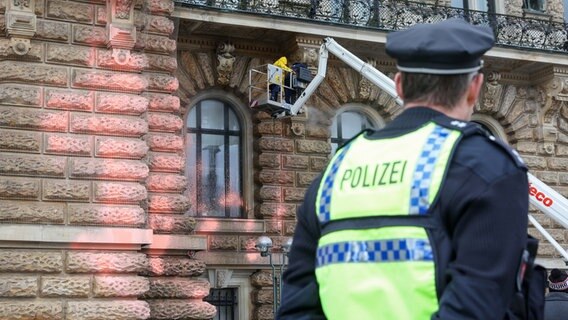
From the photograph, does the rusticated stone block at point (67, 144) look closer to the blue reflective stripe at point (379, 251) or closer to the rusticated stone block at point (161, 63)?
A: the rusticated stone block at point (161, 63)

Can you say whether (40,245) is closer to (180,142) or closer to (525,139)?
(180,142)

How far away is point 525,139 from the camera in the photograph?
62.2ft

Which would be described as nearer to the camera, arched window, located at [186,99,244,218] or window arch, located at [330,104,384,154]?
arched window, located at [186,99,244,218]

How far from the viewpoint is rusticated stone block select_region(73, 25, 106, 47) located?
1263 cm

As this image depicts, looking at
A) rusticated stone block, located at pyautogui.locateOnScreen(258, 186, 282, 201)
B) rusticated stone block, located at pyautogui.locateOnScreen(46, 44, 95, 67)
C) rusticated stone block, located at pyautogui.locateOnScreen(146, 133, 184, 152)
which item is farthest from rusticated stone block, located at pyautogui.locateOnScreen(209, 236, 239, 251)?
rusticated stone block, located at pyautogui.locateOnScreen(46, 44, 95, 67)

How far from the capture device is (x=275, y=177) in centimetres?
1648

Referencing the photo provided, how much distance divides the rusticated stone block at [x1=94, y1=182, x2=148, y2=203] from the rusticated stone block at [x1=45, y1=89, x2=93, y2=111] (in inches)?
42.0

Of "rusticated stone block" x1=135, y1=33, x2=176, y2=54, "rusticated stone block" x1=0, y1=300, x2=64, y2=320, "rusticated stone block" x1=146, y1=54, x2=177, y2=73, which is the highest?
"rusticated stone block" x1=135, y1=33, x2=176, y2=54

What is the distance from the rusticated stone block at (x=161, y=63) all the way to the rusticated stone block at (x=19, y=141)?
2579 millimetres

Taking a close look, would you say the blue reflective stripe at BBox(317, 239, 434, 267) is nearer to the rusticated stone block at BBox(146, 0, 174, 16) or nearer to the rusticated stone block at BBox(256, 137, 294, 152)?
the rusticated stone block at BBox(146, 0, 174, 16)

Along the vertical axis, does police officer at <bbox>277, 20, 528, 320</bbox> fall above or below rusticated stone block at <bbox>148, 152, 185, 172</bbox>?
below

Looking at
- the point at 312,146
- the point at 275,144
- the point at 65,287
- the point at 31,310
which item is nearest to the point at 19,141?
the point at 65,287

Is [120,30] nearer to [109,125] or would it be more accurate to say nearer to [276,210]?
[109,125]

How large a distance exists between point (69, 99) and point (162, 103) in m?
2.10
